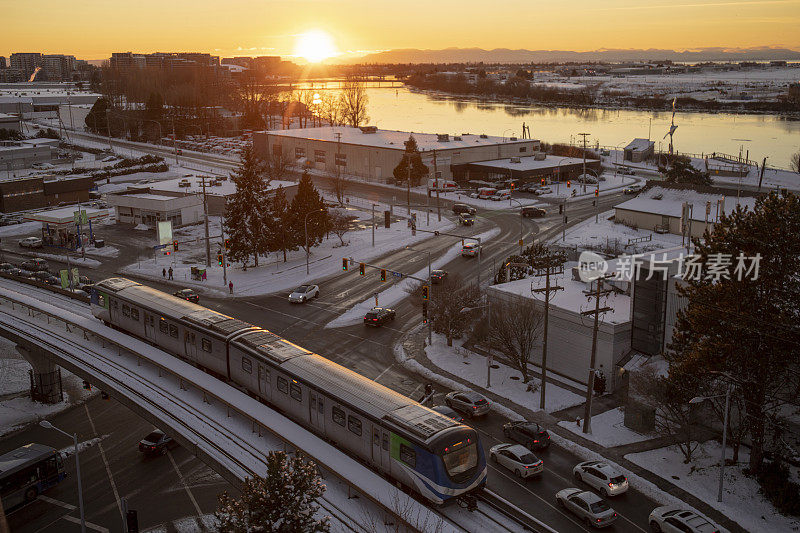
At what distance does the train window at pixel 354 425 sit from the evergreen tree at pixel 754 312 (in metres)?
13.2

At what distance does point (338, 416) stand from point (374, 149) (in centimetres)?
7573

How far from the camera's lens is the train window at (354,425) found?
21.6 meters

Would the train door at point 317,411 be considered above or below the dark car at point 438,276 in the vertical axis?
above

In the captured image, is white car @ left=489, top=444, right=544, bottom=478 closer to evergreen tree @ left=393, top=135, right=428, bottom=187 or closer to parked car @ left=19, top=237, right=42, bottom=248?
parked car @ left=19, top=237, right=42, bottom=248

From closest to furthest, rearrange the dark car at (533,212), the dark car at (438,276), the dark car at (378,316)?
the dark car at (378,316)
the dark car at (438,276)
the dark car at (533,212)

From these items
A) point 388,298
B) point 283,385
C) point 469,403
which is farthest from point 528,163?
point 283,385

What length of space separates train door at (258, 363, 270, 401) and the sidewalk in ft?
38.2

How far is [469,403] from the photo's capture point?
3098cm

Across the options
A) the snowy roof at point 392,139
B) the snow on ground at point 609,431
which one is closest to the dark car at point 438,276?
the snow on ground at point 609,431

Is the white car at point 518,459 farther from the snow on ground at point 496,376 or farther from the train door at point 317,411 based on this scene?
the train door at point 317,411

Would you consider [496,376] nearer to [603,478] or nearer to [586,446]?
[586,446]

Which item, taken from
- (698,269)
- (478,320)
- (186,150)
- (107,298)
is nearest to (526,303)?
(478,320)

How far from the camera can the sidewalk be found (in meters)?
23.9

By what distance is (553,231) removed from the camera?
65.2 meters
